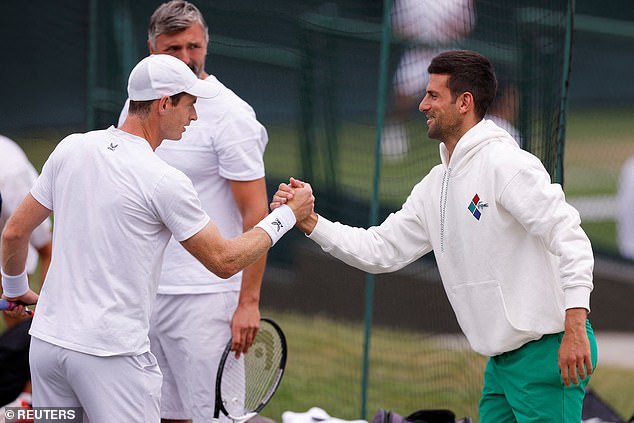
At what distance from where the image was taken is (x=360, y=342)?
7594mm

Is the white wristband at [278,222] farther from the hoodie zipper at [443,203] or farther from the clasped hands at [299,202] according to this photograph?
the hoodie zipper at [443,203]

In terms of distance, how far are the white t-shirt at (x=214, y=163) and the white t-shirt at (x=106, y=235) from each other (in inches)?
40.6

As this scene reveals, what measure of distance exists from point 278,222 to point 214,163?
2.47 ft

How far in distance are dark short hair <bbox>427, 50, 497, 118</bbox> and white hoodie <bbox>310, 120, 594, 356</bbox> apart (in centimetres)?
11

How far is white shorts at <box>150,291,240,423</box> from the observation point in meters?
5.23

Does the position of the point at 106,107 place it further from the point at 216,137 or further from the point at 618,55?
the point at 618,55

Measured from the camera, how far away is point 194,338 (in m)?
5.22

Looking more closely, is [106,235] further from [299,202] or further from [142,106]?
[299,202]

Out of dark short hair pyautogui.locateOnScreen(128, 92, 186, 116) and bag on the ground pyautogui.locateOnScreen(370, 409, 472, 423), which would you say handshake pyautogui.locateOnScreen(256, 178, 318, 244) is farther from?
bag on the ground pyautogui.locateOnScreen(370, 409, 472, 423)

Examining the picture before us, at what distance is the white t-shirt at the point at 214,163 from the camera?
16.9ft

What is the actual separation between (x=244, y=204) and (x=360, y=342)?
2577 mm

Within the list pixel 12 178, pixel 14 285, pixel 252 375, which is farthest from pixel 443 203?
pixel 12 178

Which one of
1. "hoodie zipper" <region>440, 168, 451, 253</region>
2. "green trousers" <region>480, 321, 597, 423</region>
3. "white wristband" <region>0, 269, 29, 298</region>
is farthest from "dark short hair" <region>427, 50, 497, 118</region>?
"white wristband" <region>0, 269, 29, 298</region>

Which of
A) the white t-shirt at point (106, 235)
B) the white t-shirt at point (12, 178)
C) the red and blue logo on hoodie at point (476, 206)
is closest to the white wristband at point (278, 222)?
the white t-shirt at point (106, 235)
